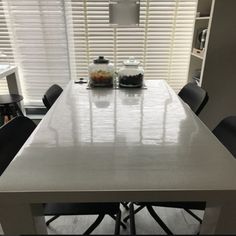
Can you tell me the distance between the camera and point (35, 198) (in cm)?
68

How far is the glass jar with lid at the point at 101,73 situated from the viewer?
178 cm

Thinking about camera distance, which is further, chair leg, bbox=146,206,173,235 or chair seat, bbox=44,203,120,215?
chair leg, bbox=146,206,173,235

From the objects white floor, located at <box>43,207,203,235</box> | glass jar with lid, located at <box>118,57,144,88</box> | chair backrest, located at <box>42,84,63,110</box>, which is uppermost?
glass jar with lid, located at <box>118,57,144,88</box>

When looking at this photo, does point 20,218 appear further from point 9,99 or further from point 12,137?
point 9,99

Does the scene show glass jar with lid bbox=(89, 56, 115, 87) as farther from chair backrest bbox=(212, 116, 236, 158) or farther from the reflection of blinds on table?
chair backrest bbox=(212, 116, 236, 158)

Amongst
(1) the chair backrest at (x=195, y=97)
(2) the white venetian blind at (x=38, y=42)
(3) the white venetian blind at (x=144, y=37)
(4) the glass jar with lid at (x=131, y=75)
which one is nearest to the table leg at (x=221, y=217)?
(1) the chair backrest at (x=195, y=97)

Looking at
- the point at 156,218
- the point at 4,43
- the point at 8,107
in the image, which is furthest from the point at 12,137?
the point at 4,43

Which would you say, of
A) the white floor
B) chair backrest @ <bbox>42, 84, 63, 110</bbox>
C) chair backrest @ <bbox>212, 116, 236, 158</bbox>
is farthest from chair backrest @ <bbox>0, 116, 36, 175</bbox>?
chair backrest @ <bbox>212, 116, 236, 158</bbox>

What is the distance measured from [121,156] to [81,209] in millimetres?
380

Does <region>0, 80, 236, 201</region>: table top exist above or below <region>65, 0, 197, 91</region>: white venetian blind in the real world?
below

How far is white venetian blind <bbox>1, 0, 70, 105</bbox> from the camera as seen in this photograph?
2.36m

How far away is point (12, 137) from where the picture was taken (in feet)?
3.46

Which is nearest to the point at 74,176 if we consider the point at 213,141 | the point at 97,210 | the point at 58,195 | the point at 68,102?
the point at 58,195

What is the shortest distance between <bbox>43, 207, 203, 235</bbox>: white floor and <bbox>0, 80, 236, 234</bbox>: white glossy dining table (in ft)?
2.07
